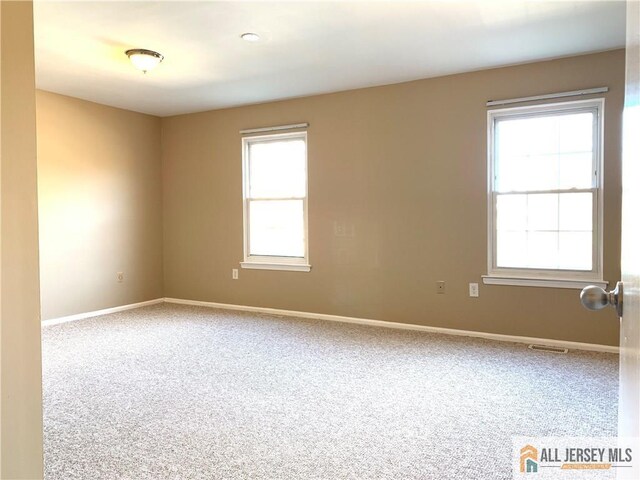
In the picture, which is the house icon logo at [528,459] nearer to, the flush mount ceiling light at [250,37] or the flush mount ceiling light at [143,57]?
the flush mount ceiling light at [250,37]

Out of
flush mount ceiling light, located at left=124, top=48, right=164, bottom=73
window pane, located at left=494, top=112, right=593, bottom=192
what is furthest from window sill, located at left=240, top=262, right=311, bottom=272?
flush mount ceiling light, located at left=124, top=48, right=164, bottom=73

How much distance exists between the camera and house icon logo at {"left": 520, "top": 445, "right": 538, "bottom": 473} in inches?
79.2

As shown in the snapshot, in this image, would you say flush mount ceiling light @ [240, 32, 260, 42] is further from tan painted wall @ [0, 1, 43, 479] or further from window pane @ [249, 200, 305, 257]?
tan painted wall @ [0, 1, 43, 479]

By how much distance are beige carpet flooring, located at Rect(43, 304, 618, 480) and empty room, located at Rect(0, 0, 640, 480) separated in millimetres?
19

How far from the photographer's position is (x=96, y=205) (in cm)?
534

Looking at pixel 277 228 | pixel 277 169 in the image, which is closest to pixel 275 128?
pixel 277 169

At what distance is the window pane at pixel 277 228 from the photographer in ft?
17.3

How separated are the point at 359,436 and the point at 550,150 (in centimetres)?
301

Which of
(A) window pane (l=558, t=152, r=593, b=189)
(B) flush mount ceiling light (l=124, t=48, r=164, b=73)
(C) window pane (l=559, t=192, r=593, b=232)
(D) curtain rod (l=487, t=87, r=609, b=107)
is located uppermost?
(B) flush mount ceiling light (l=124, t=48, r=164, b=73)

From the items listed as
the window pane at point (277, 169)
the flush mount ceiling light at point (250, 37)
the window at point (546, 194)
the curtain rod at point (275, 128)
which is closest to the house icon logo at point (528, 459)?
the window at point (546, 194)

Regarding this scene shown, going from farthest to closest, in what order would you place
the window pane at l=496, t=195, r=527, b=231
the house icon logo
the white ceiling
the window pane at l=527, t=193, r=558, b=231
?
the window pane at l=496, t=195, r=527, b=231, the window pane at l=527, t=193, r=558, b=231, the white ceiling, the house icon logo

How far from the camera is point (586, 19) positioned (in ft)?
10.2

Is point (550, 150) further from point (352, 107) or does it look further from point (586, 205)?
point (352, 107)

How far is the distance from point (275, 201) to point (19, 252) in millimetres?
4590
